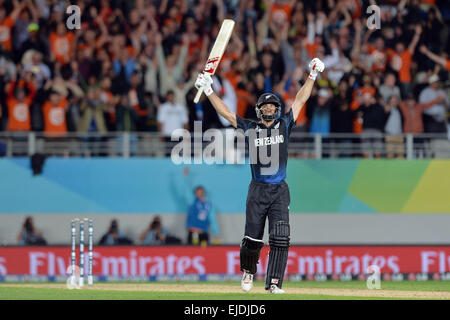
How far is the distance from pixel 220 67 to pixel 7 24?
4.52 m

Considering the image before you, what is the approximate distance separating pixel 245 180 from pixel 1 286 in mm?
7141

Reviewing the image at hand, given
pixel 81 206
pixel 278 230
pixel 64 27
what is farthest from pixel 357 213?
pixel 278 230

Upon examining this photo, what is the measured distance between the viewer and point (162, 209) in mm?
23078

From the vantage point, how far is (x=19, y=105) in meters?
22.0

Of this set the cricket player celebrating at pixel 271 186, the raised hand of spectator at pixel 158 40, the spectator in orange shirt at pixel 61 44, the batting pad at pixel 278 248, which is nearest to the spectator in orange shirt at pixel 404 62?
the raised hand of spectator at pixel 158 40

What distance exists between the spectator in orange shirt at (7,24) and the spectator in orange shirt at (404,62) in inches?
309

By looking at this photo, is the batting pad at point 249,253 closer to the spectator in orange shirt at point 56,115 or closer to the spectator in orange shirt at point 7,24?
the spectator in orange shirt at point 56,115

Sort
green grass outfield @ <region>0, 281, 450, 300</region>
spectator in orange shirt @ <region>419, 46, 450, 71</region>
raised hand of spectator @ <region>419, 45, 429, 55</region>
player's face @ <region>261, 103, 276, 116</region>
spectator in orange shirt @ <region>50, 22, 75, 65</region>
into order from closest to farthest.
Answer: player's face @ <region>261, 103, 276, 116</region> → green grass outfield @ <region>0, 281, 450, 300</region> → spectator in orange shirt @ <region>50, 22, 75, 65</region> → spectator in orange shirt @ <region>419, 46, 450, 71</region> → raised hand of spectator @ <region>419, 45, 429, 55</region>

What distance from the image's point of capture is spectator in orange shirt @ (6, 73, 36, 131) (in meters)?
21.9

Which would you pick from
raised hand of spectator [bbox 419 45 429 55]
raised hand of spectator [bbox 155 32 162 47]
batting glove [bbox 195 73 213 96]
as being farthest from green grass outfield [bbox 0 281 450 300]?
raised hand of spectator [bbox 419 45 429 55]

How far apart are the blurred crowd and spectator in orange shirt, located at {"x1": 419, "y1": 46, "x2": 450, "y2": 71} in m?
0.02

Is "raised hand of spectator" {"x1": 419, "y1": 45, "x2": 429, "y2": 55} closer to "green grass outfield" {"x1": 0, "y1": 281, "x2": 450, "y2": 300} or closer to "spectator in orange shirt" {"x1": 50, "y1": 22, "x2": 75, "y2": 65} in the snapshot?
"green grass outfield" {"x1": 0, "y1": 281, "x2": 450, "y2": 300}

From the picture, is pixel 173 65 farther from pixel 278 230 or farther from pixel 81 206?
pixel 278 230

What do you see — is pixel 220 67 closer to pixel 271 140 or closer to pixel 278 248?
pixel 271 140
